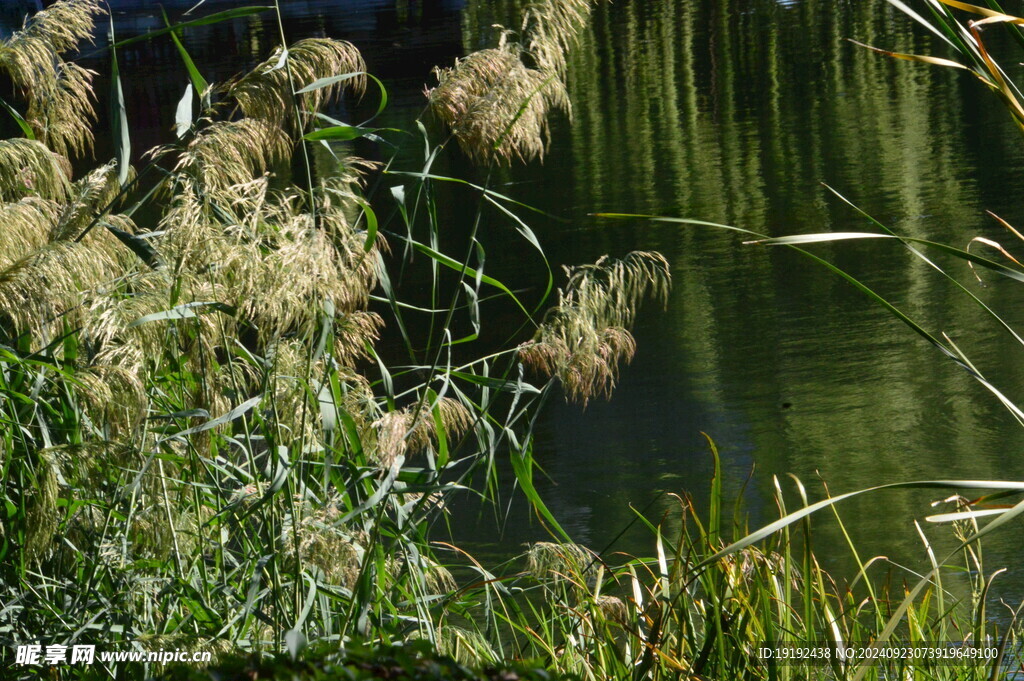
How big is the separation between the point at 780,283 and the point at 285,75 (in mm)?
4935

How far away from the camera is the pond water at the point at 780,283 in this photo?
4.57 m

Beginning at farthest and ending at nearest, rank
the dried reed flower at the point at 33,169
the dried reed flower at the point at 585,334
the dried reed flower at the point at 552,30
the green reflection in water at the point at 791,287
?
the green reflection in water at the point at 791,287 < the dried reed flower at the point at 33,169 < the dried reed flower at the point at 552,30 < the dried reed flower at the point at 585,334

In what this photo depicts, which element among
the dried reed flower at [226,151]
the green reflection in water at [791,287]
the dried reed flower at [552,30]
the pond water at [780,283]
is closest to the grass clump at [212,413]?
the dried reed flower at [226,151]

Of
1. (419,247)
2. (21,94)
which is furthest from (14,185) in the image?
(419,247)

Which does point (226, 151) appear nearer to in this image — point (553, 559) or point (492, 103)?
point (492, 103)

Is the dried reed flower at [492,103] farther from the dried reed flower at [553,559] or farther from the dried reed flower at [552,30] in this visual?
the dried reed flower at [553,559]

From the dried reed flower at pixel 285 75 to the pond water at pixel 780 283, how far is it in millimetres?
1370

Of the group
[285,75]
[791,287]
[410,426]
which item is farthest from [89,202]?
[791,287]

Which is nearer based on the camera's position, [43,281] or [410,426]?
[43,281]

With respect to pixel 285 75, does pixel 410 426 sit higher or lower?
lower

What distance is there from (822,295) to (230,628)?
16.3 feet

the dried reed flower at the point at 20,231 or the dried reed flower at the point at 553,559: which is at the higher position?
the dried reed flower at the point at 20,231

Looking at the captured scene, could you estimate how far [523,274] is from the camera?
7.61 meters

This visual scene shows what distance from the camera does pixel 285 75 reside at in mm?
2371
